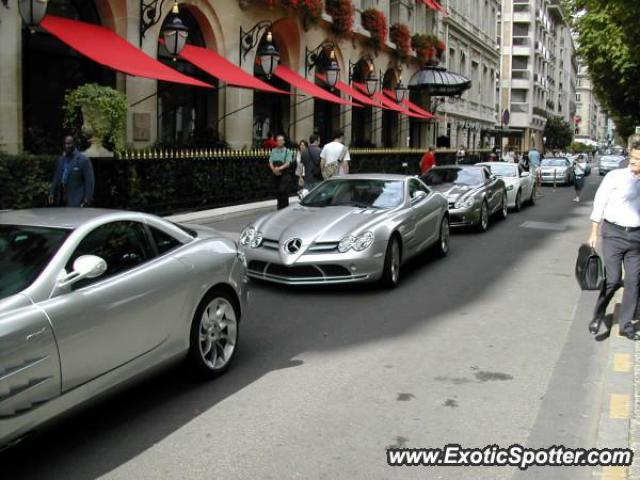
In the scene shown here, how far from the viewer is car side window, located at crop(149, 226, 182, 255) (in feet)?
17.3

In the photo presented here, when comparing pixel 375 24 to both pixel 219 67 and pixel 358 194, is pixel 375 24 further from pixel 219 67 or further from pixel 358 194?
pixel 358 194

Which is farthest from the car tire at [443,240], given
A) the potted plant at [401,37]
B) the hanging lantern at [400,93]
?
the potted plant at [401,37]

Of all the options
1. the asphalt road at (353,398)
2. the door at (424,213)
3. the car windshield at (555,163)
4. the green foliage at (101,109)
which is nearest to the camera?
the asphalt road at (353,398)

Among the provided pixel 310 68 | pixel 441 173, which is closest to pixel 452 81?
pixel 310 68

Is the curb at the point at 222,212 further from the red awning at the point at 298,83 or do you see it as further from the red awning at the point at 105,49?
the red awning at the point at 298,83

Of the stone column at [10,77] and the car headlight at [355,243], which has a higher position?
the stone column at [10,77]

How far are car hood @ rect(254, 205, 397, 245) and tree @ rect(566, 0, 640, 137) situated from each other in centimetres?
1232

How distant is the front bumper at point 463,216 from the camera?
14.4 m

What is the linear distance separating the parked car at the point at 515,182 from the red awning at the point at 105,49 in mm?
8826

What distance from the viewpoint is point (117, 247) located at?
192 inches

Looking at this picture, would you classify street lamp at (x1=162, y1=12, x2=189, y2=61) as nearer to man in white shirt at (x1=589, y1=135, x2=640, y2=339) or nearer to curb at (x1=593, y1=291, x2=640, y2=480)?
man in white shirt at (x1=589, y1=135, x2=640, y2=339)

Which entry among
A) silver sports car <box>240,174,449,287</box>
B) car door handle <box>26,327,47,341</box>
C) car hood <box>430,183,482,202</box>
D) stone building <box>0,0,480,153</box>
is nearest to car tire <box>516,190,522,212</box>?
car hood <box>430,183,482,202</box>

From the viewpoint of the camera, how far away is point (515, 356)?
6395 millimetres

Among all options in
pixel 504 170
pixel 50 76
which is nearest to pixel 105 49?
pixel 50 76
